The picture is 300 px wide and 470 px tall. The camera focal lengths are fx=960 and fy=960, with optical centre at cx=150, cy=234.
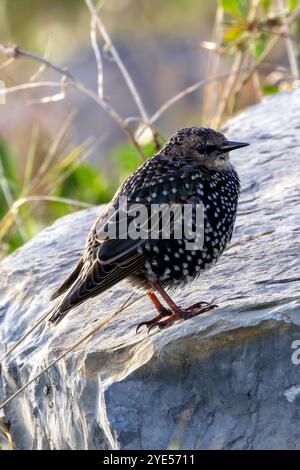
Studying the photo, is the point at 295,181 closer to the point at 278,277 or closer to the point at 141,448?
the point at 278,277

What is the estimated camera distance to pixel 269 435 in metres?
3.85

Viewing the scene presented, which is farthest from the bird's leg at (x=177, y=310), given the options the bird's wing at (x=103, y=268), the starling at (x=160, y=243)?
the bird's wing at (x=103, y=268)

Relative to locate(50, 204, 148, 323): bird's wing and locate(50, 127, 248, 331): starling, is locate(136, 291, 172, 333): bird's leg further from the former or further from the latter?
locate(50, 204, 148, 323): bird's wing

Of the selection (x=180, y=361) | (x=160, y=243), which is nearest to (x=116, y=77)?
(x=160, y=243)

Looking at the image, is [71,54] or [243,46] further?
[71,54]

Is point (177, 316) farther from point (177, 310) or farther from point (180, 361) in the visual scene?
point (180, 361)

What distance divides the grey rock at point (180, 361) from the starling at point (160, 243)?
0.58ft

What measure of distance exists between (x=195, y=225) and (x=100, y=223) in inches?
19.1

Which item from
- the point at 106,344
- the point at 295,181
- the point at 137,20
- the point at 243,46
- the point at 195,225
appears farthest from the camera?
the point at 137,20

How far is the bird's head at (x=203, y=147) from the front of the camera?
201 inches

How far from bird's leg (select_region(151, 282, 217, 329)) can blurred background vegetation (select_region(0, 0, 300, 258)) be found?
2.23 metres

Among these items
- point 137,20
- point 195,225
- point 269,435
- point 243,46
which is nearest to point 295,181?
point 195,225

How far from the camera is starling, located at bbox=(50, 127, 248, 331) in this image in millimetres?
4504

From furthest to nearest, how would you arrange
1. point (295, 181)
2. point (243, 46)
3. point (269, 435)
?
1. point (243, 46)
2. point (295, 181)
3. point (269, 435)
